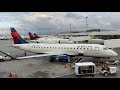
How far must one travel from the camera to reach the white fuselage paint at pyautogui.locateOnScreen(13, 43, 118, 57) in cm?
2238

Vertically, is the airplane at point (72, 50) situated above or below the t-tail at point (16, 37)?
below

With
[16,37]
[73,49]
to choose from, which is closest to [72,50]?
[73,49]

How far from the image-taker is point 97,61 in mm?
23297

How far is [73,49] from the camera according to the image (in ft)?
77.3

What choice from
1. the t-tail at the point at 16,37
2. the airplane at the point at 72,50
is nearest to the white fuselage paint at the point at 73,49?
the airplane at the point at 72,50

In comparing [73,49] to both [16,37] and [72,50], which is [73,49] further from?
[16,37]

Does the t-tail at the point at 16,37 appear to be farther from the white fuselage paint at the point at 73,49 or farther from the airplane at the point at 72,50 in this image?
the white fuselage paint at the point at 73,49

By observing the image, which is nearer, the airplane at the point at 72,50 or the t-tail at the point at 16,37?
the airplane at the point at 72,50

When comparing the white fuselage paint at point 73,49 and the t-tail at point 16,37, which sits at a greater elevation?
the t-tail at point 16,37

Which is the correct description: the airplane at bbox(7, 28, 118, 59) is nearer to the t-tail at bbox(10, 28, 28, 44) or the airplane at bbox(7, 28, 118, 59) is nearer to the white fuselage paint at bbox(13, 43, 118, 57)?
the white fuselage paint at bbox(13, 43, 118, 57)

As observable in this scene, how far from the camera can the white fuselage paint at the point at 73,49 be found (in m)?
22.4

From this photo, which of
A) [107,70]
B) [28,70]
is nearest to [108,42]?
[107,70]
